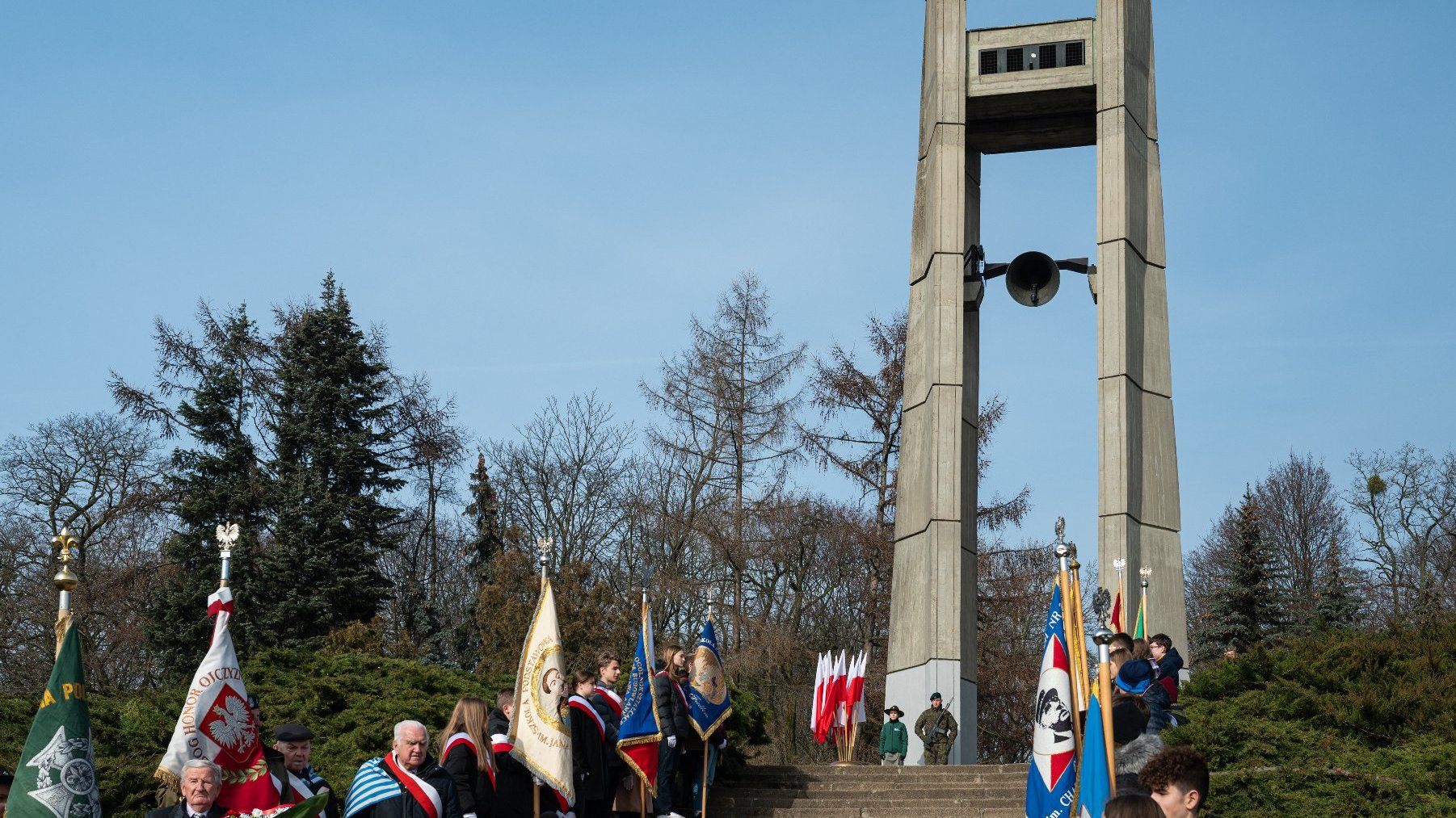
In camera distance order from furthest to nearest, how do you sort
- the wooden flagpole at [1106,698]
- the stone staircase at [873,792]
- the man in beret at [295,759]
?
the stone staircase at [873,792] → the man in beret at [295,759] → the wooden flagpole at [1106,698]

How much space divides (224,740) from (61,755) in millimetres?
695

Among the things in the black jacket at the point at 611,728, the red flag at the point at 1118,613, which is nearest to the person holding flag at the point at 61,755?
the black jacket at the point at 611,728

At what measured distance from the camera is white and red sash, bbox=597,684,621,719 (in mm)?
11984

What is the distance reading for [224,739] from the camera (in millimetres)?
7102

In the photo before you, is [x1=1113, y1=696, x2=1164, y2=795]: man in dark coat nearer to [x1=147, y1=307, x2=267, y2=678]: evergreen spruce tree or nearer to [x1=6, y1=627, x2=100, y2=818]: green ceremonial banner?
[x1=6, y1=627, x2=100, y2=818]: green ceremonial banner

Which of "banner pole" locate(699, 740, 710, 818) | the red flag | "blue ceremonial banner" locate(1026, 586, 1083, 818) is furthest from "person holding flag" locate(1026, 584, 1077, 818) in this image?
the red flag

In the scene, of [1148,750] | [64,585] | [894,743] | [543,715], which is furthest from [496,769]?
[894,743]

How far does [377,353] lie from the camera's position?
108 feet

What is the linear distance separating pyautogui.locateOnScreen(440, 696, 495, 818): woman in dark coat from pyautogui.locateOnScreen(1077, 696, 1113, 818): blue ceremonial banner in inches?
127

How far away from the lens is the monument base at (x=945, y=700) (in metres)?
20.4

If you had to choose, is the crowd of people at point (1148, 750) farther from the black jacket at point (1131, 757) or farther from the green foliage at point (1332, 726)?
the green foliage at point (1332, 726)

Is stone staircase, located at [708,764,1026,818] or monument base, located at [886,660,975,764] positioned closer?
stone staircase, located at [708,764,1026,818]

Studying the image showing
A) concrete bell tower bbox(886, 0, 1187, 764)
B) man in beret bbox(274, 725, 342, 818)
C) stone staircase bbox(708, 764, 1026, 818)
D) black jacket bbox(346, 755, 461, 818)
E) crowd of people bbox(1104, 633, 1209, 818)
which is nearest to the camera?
crowd of people bbox(1104, 633, 1209, 818)

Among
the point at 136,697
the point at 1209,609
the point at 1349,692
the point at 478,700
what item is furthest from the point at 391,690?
the point at 1209,609
